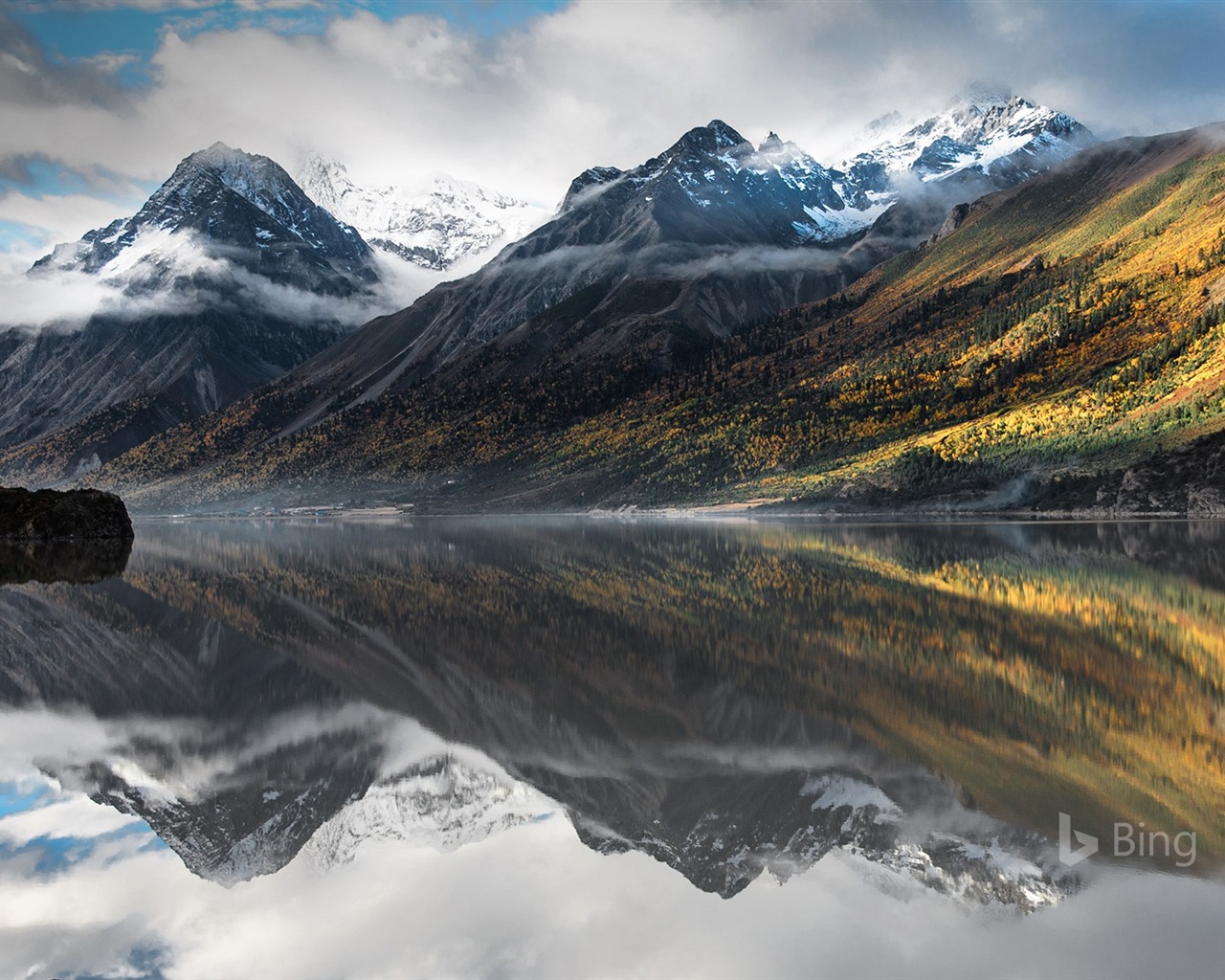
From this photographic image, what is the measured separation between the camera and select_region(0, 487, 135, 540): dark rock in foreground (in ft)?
315

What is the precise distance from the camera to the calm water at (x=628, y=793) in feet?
37.6

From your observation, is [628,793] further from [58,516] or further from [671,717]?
[58,516]

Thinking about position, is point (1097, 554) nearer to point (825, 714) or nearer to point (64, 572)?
point (825, 714)

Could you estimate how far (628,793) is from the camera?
16.4 metres

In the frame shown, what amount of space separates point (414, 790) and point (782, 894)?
22.1 feet

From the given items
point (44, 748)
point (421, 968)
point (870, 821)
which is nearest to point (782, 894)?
point (870, 821)

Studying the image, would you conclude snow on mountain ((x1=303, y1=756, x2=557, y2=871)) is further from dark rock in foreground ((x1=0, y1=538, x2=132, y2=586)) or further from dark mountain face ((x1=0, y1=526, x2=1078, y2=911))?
dark rock in foreground ((x1=0, y1=538, x2=132, y2=586))

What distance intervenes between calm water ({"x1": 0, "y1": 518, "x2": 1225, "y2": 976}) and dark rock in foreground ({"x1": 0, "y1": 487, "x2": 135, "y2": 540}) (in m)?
70.3

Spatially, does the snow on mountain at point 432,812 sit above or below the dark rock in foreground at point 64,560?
above

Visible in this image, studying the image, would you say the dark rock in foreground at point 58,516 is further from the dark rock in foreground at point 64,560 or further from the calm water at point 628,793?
the calm water at point 628,793

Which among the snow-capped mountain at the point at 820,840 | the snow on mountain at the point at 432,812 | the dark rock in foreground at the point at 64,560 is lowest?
the dark rock in foreground at the point at 64,560

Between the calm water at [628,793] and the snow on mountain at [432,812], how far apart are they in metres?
0.07

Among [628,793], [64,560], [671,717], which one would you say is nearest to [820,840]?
[628,793]

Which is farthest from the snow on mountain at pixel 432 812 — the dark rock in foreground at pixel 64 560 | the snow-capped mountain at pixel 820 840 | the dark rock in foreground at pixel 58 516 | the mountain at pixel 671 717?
the dark rock in foreground at pixel 58 516
